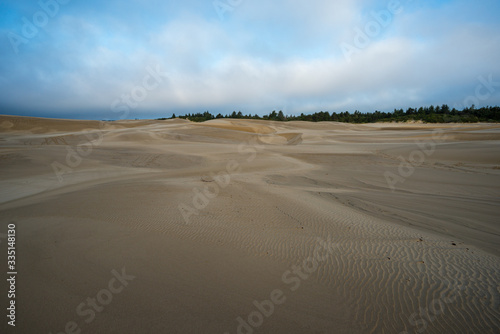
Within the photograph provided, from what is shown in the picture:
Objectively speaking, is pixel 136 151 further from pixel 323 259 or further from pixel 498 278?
pixel 498 278

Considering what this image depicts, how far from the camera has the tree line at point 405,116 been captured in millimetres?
47000

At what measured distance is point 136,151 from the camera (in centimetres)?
1445

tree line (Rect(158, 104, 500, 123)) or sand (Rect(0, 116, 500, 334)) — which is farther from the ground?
tree line (Rect(158, 104, 500, 123))

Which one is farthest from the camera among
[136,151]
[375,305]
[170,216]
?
[136,151]

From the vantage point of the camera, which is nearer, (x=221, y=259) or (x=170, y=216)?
(x=221, y=259)

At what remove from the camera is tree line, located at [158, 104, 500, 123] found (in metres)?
47.0

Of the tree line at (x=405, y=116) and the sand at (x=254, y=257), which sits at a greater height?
the tree line at (x=405, y=116)

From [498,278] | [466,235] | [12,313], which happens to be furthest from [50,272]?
[466,235]

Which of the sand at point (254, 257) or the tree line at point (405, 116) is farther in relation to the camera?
the tree line at point (405, 116)

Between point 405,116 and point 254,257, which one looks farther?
point 405,116

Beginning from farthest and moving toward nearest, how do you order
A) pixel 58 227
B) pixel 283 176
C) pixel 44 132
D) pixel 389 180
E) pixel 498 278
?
1. pixel 44 132
2. pixel 283 176
3. pixel 389 180
4. pixel 58 227
5. pixel 498 278

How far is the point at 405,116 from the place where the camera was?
52.8 meters

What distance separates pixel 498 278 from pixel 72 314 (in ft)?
15.9

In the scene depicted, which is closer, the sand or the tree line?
the sand
